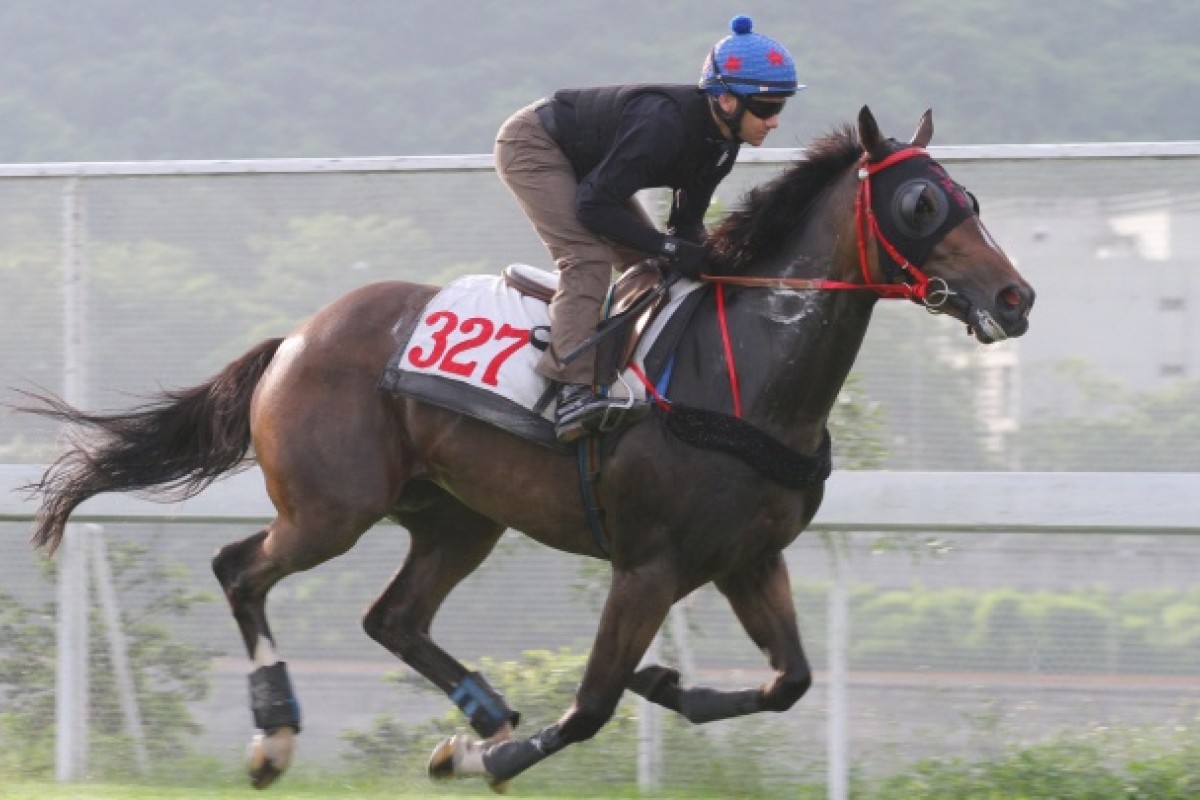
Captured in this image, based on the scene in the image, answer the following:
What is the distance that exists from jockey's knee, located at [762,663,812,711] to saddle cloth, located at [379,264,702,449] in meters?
0.92

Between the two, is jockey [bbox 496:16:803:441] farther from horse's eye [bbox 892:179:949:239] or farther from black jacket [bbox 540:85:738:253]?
horse's eye [bbox 892:179:949:239]

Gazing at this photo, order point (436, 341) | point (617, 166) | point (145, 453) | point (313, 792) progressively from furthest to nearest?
point (313, 792), point (145, 453), point (436, 341), point (617, 166)

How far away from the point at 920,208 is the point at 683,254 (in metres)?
0.66

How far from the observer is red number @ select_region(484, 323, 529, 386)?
5.08m

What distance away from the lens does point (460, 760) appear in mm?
5238

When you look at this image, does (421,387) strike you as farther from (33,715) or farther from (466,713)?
(33,715)

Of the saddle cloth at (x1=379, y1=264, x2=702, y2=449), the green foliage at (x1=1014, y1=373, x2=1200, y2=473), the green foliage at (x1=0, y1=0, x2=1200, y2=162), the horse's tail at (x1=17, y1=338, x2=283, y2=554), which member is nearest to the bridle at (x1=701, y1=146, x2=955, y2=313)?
the saddle cloth at (x1=379, y1=264, x2=702, y2=449)

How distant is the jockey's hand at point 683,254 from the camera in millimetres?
4820

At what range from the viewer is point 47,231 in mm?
6742

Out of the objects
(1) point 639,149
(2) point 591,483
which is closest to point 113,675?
(2) point 591,483

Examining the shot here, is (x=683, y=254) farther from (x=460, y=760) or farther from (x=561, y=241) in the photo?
(x=460, y=760)

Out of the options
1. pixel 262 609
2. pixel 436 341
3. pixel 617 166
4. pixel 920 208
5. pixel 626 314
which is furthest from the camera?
pixel 262 609

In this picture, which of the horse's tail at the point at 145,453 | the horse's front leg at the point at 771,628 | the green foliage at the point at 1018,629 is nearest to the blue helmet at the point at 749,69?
the horse's front leg at the point at 771,628

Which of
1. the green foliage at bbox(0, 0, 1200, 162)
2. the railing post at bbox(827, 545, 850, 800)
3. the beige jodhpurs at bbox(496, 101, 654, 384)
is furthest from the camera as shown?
the green foliage at bbox(0, 0, 1200, 162)
